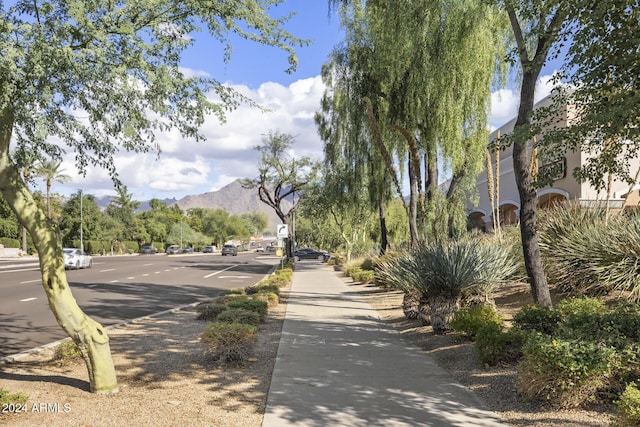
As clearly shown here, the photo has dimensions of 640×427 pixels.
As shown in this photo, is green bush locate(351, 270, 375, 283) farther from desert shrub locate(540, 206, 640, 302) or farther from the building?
desert shrub locate(540, 206, 640, 302)

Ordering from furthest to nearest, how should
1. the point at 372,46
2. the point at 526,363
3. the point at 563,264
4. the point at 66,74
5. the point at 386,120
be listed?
the point at 372,46
the point at 386,120
the point at 563,264
the point at 66,74
the point at 526,363

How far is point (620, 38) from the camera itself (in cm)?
579

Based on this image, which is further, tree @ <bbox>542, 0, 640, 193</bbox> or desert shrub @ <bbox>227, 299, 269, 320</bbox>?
desert shrub @ <bbox>227, 299, 269, 320</bbox>

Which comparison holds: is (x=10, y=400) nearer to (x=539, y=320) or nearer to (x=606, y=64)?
(x=539, y=320)

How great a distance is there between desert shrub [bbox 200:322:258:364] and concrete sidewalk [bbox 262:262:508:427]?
1.80 ft

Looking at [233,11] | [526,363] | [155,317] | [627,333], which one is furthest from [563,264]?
[155,317]

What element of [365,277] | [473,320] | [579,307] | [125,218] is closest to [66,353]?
[473,320]

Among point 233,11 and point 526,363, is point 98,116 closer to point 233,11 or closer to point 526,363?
point 233,11

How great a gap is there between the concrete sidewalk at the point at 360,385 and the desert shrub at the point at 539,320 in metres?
1.34

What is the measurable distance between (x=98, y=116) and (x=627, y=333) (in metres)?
6.61

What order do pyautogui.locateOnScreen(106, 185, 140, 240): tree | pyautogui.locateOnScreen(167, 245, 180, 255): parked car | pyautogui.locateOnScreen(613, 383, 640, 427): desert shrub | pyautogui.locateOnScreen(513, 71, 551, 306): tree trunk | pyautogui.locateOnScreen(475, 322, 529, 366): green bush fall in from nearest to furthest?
pyautogui.locateOnScreen(613, 383, 640, 427): desert shrub, pyautogui.locateOnScreen(475, 322, 529, 366): green bush, pyautogui.locateOnScreen(513, 71, 551, 306): tree trunk, pyautogui.locateOnScreen(167, 245, 180, 255): parked car, pyautogui.locateOnScreen(106, 185, 140, 240): tree

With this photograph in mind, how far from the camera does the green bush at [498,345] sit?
6.75 meters

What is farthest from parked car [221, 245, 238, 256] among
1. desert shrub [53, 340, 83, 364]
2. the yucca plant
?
desert shrub [53, 340, 83, 364]

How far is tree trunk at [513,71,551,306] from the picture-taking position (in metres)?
8.64
